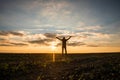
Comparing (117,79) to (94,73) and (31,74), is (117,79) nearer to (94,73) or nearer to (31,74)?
(94,73)

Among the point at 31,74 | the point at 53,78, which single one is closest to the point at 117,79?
the point at 53,78

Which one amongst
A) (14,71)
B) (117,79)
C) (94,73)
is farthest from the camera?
(14,71)

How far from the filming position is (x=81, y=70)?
16.6 m

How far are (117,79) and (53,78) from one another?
5240mm

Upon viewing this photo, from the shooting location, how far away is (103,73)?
14.9m

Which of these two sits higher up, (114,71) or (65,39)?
(65,39)

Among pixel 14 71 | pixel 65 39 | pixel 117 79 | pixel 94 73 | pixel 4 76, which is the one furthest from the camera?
pixel 65 39

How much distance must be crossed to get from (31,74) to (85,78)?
18.6 ft

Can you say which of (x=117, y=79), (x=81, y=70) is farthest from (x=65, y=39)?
(x=117, y=79)

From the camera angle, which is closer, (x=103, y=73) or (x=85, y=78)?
(x=85, y=78)

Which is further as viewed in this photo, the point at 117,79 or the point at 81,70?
the point at 81,70

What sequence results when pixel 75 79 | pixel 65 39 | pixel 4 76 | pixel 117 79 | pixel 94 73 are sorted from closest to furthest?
1. pixel 117 79
2. pixel 75 79
3. pixel 94 73
4. pixel 4 76
5. pixel 65 39

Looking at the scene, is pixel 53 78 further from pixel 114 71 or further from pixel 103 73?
pixel 114 71

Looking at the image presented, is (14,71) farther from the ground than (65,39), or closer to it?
Answer: closer to it
